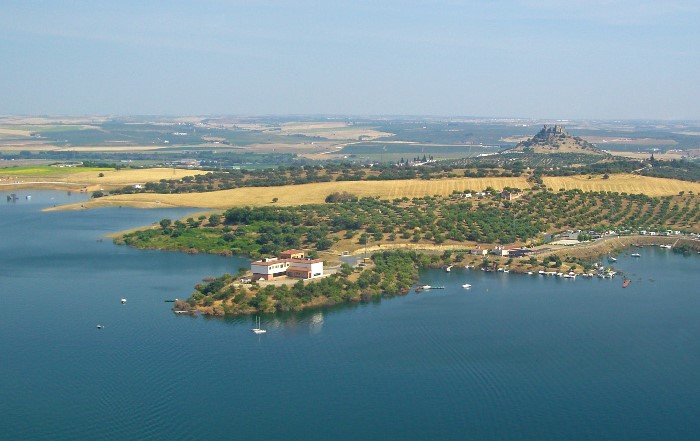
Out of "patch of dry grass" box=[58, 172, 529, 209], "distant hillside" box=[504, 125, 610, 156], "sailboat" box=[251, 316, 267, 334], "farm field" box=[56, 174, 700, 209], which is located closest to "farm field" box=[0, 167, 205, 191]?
"patch of dry grass" box=[58, 172, 529, 209]

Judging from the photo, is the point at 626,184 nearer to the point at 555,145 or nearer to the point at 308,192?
the point at 308,192

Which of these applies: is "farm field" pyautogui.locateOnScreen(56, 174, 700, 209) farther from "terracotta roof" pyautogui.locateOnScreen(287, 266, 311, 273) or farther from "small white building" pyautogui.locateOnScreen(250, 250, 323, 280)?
"terracotta roof" pyautogui.locateOnScreen(287, 266, 311, 273)

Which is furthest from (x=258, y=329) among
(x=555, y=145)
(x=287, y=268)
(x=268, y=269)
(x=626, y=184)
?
(x=555, y=145)

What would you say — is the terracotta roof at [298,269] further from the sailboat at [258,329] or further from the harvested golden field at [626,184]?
the harvested golden field at [626,184]

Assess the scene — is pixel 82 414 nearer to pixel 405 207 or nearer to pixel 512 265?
pixel 512 265

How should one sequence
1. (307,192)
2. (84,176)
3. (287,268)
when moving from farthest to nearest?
(84,176)
(307,192)
(287,268)

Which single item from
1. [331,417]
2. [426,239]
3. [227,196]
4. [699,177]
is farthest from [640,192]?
[331,417]
